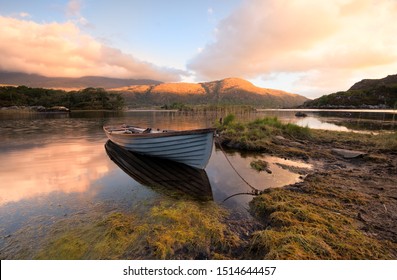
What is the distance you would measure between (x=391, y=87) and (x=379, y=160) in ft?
489

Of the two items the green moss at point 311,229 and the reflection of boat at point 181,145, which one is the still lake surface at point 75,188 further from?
the reflection of boat at point 181,145

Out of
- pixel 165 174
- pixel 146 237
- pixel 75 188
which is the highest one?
pixel 146 237

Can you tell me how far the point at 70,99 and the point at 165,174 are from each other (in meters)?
141

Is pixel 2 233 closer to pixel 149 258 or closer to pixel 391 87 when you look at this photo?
pixel 149 258

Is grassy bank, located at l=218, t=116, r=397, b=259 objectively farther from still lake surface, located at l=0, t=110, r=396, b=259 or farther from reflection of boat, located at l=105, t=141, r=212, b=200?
reflection of boat, located at l=105, t=141, r=212, b=200

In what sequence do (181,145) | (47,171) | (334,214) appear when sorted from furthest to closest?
1. (47,171)
2. (181,145)
3. (334,214)

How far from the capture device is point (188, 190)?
990 centimetres

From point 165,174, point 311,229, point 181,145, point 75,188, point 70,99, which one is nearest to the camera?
point 311,229

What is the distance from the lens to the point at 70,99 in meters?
128

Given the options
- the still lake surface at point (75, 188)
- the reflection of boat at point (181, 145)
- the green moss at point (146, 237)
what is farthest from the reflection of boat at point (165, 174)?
the green moss at point (146, 237)

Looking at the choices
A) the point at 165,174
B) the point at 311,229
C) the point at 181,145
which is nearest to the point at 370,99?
the point at 181,145

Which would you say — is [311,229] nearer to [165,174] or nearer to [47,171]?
[165,174]

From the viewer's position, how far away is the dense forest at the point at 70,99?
124 meters
